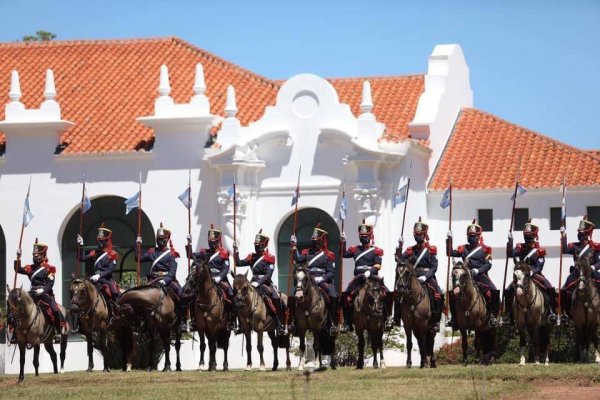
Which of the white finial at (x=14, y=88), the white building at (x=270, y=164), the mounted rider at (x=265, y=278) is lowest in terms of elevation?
the mounted rider at (x=265, y=278)

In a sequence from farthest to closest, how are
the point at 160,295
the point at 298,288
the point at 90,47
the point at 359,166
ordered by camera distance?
the point at 90,47 < the point at 359,166 < the point at 160,295 < the point at 298,288


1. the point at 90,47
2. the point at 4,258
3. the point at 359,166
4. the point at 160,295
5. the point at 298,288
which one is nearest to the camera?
the point at 298,288

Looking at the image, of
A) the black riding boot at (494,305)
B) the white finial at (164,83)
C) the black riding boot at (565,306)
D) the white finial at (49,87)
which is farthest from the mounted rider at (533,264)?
the white finial at (49,87)

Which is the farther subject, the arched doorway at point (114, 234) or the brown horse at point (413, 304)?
the arched doorway at point (114, 234)

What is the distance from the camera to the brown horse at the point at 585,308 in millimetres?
37250

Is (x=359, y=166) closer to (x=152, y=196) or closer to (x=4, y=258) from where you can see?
(x=152, y=196)

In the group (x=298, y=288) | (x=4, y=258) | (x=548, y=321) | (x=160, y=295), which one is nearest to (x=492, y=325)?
(x=548, y=321)

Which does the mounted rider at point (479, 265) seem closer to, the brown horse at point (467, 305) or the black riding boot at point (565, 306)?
the brown horse at point (467, 305)

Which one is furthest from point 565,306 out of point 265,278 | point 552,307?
point 265,278

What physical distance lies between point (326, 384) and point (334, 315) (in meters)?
6.44

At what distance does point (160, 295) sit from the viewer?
1560 inches

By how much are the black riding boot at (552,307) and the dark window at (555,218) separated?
10518mm

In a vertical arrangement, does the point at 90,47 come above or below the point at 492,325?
above

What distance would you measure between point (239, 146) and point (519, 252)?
477 inches
